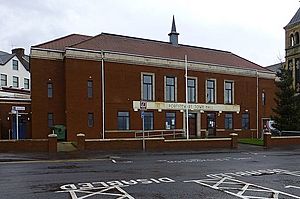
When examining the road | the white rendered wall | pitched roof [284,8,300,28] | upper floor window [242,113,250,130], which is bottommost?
the road

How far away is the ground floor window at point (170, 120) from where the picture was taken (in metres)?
41.2

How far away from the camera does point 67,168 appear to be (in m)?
16.4

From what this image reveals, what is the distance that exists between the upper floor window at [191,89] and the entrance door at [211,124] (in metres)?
2.78

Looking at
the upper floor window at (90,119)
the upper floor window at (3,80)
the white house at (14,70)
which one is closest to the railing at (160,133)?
the upper floor window at (90,119)

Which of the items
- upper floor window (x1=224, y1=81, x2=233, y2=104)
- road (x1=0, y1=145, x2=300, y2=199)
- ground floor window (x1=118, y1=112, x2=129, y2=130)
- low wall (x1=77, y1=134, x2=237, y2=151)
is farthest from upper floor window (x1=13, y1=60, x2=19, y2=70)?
road (x1=0, y1=145, x2=300, y2=199)

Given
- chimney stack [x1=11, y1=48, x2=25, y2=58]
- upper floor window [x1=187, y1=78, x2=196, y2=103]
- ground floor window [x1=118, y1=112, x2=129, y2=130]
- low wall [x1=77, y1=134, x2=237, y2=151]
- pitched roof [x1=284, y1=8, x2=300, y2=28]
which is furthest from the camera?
chimney stack [x1=11, y1=48, x2=25, y2=58]

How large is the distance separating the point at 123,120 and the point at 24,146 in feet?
45.3

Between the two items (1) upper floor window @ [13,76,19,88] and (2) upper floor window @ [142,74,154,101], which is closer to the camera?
(2) upper floor window @ [142,74,154,101]

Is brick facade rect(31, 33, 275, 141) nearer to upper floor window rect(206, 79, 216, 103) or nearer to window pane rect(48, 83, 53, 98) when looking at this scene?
window pane rect(48, 83, 53, 98)

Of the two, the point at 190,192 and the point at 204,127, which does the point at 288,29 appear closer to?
the point at 204,127

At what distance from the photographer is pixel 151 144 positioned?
92.9 ft

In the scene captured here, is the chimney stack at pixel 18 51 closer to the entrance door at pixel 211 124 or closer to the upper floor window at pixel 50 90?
Result: the upper floor window at pixel 50 90

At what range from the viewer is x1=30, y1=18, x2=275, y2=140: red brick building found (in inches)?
1455

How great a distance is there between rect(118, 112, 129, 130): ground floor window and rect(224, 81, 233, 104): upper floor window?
43.4 ft
